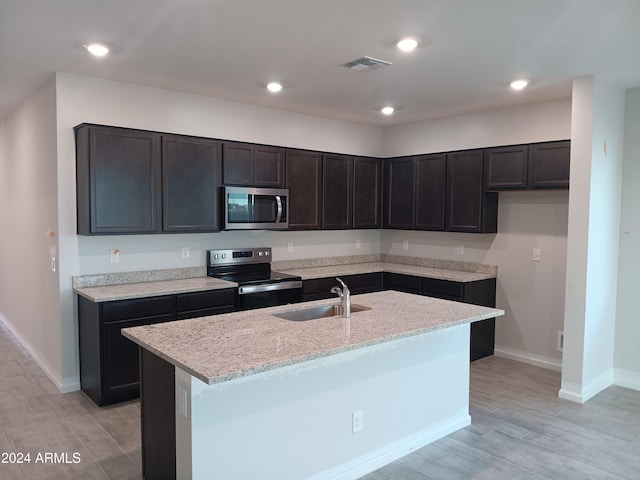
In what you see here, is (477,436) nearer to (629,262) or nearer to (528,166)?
(629,262)

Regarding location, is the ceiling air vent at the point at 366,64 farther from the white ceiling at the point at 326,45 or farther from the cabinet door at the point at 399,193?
the cabinet door at the point at 399,193

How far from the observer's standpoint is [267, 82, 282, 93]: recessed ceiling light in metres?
4.29

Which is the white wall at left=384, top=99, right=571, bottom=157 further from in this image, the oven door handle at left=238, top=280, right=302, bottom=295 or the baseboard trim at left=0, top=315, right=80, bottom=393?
the baseboard trim at left=0, top=315, right=80, bottom=393

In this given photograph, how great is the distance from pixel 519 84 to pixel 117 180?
140 inches

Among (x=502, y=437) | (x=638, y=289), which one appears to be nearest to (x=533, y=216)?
(x=638, y=289)

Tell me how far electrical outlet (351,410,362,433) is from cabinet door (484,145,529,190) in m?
3.10

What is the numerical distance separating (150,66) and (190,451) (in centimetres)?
295

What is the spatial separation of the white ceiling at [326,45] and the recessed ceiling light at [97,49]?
0.07m

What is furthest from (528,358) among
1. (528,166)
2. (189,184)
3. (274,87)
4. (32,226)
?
(32,226)

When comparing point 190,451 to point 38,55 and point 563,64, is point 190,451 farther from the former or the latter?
point 563,64

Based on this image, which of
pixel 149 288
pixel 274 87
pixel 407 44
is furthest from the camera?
pixel 274 87

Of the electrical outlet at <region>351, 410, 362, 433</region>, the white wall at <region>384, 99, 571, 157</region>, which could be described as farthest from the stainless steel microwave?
the electrical outlet at <region>351, 410, 362, 433</region>

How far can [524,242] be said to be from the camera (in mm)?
5133

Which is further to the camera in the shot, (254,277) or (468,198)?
(468,198)
